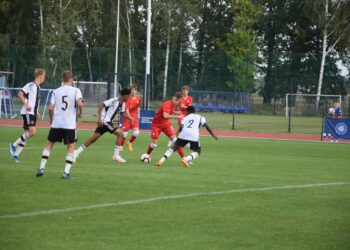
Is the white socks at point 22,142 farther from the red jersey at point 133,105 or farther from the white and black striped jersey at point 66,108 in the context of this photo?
the red jersey at point 133,105

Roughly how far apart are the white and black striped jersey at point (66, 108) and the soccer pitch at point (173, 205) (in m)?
1.00

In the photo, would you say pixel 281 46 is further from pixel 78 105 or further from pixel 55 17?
pixel 78 105

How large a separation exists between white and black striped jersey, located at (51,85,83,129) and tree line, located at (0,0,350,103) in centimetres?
3161

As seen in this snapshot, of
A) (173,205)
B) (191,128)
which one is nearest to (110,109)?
(191,128)

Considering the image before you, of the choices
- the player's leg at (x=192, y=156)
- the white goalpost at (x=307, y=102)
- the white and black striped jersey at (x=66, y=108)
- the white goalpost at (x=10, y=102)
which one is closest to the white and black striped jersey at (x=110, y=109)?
the player's leg at (x=192, y=156)

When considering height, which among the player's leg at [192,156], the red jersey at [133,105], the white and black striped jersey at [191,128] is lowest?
the player's leg at [192,156]

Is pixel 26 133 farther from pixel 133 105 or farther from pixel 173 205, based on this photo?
pixel 173 205

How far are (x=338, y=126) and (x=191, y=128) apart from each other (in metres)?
15.8

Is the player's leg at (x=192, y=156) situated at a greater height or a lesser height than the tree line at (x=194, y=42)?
lesser

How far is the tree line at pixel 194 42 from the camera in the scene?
54469 millimetres

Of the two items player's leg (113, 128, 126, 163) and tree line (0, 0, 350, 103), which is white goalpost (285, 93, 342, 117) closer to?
tree line (0, 0, 350, 103)

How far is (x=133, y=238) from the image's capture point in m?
8.46

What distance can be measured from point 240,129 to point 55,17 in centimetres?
2914

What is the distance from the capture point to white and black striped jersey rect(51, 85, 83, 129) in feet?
45.1
